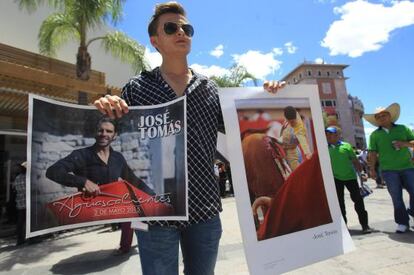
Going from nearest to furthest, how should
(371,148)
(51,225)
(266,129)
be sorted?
(51,225) < (266,129) < (371,148)

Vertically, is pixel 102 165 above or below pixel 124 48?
below

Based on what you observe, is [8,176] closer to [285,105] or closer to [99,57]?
[99,57]

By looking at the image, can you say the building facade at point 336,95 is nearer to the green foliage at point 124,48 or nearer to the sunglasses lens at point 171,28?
the green foliage at point 124,48

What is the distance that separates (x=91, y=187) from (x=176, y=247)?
460 mm

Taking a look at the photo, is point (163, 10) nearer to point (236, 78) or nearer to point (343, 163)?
point (343, 163)

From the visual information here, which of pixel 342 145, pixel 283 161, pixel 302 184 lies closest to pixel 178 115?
pixel 283 161

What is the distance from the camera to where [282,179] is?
190cm

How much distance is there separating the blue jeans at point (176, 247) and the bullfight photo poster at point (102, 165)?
0.31ft

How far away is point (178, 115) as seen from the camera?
170cm

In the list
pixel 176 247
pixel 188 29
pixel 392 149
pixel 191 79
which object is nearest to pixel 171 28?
pixel 188 29

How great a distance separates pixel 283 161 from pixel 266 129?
0.19 metres

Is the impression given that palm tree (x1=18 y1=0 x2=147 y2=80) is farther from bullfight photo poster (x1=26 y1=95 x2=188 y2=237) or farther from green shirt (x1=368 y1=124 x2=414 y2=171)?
bullfight photo poster (x1=26 y1=95 x2=188 y2=237)

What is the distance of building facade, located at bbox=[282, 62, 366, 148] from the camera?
69.6m

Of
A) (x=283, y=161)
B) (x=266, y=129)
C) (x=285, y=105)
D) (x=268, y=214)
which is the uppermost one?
(x=285, y=105)
